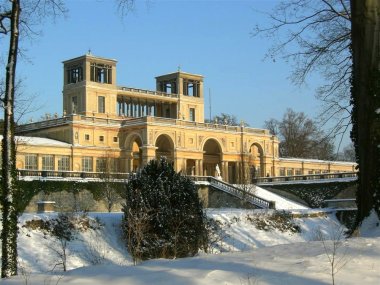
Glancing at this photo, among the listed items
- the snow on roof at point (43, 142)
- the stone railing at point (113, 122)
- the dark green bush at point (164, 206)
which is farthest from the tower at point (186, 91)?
the dark green bush at point (164, 206)

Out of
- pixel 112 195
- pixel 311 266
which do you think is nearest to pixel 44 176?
pixel 112 195

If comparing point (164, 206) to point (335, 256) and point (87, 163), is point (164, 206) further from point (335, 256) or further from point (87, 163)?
point (87, 163)

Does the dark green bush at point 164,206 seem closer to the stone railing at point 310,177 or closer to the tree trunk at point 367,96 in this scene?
the tree trunk at point 367,96

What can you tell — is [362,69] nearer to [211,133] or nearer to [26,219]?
[26,219]

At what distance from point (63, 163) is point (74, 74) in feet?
52.9

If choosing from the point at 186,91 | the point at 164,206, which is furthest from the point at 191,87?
the point at 164,206

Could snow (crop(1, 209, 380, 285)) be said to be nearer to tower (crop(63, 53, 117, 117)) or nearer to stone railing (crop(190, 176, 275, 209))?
stone railing (crop(190, 176, 275, 209))

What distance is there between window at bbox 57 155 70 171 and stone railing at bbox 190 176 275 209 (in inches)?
559

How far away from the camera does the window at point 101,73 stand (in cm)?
6581

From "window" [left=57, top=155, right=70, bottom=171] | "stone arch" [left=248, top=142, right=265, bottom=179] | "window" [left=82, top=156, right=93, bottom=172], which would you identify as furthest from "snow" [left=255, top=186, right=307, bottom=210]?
"window" [left=57, top=155, right=70, bottom=171]

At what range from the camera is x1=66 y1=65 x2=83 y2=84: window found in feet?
217

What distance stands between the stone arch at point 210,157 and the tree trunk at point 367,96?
56.0 m

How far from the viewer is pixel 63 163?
55031 mm

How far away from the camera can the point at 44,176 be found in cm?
4044
